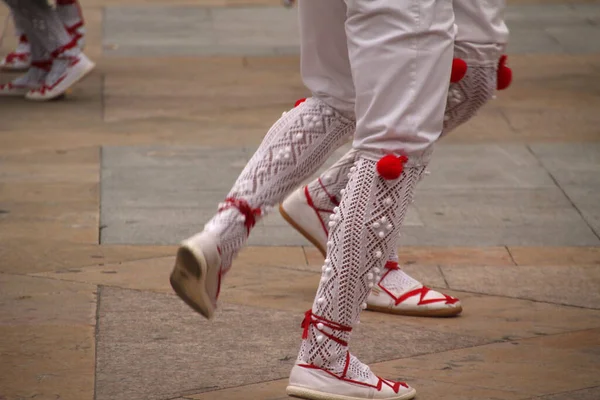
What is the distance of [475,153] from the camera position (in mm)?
6031

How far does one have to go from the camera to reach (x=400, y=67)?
2.89 metres

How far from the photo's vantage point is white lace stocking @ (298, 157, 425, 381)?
3012 millimetres

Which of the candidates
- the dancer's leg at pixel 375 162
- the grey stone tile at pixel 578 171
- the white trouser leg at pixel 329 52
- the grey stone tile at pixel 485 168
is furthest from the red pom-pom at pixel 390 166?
the grey stone tile at pixel 485 168

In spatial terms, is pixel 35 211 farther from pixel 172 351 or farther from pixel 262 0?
pixel 262 0

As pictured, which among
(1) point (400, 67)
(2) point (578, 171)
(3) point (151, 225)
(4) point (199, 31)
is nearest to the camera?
(1) point (400, 67)

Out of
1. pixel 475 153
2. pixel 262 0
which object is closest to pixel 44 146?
pixel 475 153

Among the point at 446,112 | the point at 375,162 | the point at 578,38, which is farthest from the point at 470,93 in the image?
the point at 578,38

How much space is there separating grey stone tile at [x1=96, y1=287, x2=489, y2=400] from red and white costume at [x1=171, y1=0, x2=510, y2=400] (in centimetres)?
28

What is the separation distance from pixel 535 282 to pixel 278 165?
1340 millimetres

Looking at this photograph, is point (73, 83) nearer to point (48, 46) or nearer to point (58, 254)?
point (48, 46)

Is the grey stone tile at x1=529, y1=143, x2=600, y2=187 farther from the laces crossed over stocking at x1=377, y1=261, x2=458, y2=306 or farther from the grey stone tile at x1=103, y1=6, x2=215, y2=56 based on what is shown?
the grey stone tile at x1=103, y1=6, x2=215, y2=56

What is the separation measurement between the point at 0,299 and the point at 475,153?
2.83 m

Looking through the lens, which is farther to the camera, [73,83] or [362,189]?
[73,83]

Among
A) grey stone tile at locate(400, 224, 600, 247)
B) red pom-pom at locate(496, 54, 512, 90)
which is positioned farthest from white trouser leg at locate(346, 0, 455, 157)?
grey stone tile at locate(400, 224, 600, 247)
